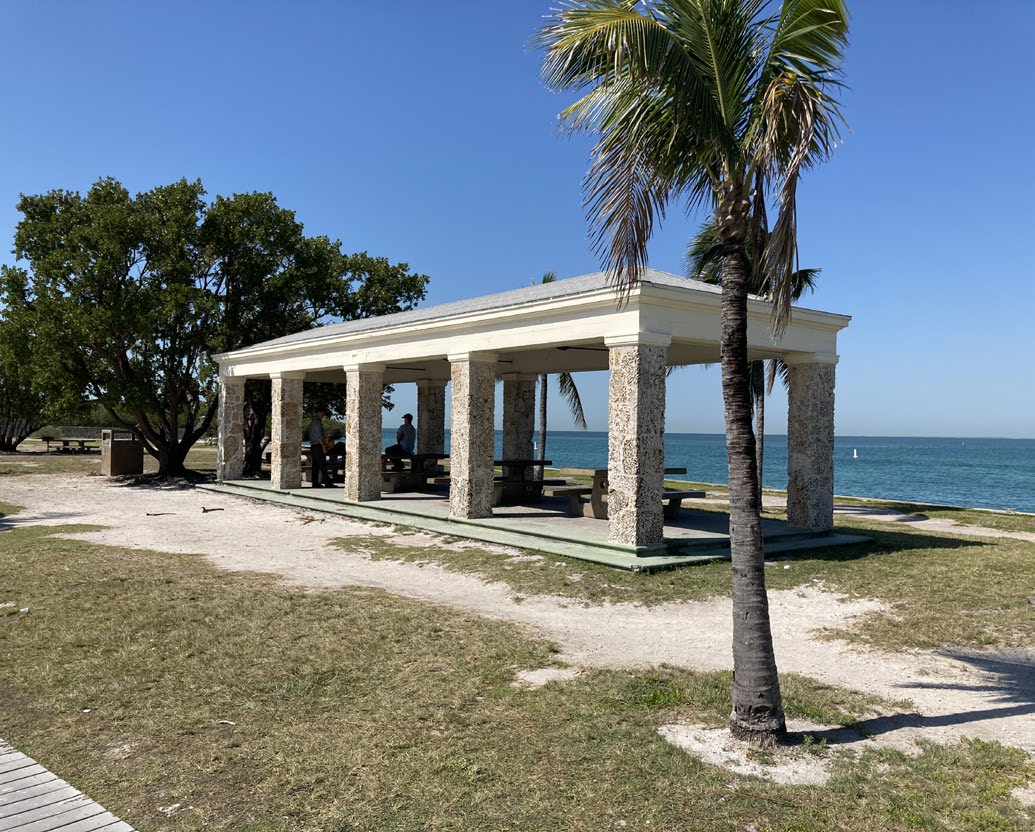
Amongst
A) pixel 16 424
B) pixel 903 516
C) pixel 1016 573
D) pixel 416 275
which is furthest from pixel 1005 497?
pixel 16 424

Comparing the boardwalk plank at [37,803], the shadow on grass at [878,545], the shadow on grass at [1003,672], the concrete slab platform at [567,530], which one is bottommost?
the shadow on grass at [1003,672]

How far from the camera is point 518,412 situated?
1984cm

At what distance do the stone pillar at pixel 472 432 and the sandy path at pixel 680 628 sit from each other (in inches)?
62.5

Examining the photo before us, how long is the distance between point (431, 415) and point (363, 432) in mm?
6793

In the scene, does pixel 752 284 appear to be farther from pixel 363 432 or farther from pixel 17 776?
pixel 17 776

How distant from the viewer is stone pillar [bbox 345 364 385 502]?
1614 centimetres

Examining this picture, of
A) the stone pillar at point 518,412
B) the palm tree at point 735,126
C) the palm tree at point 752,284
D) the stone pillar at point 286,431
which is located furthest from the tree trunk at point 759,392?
the palm tree at point 735,126

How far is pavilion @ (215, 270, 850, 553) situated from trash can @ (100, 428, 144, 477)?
7.98 m

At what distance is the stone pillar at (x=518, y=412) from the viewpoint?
19.7 meters

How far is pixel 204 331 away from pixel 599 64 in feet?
66.1

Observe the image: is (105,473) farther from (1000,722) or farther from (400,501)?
(1000,722)

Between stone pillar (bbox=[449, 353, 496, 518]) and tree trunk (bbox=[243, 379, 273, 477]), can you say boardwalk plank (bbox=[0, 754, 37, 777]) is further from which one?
tree trunk (bbox=[243, 379, 273, 477])

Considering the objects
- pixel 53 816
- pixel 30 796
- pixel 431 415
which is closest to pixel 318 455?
pixel 431 415

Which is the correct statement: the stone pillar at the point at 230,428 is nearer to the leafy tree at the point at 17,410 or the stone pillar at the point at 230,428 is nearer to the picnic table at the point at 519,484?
the leafy tree at the point at 17,410
